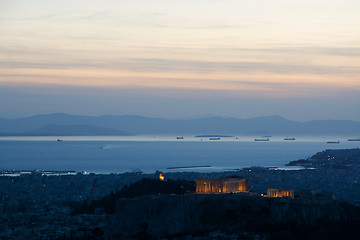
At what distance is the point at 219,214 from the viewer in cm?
4244

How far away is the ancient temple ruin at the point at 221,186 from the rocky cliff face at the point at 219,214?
401 centimetres

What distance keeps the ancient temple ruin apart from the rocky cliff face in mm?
4010

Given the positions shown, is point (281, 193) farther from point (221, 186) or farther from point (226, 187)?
point (221, 186)

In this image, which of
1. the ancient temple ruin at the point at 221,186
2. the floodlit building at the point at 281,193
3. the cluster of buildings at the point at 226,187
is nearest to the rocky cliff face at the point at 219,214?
the floodlit building at the point at 281,193

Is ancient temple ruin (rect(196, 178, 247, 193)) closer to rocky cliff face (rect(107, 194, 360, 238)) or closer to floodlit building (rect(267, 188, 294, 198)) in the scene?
floodlit building (rect(267, 188, 294, 198))

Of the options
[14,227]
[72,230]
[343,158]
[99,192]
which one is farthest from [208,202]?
[343,158]

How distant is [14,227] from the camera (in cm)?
5250

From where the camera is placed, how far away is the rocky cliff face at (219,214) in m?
41.5

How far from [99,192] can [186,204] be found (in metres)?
34.4

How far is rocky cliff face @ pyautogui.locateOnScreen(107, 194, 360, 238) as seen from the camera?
4147cm

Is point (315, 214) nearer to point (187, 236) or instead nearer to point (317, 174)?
point (187, 236)

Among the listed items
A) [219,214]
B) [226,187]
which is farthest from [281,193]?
[219,214]

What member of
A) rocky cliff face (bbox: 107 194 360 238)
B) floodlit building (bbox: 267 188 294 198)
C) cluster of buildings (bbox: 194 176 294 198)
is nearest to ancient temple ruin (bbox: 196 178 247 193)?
cluster of buildings (bbox: 194 176 294 198)

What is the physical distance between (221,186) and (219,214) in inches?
205
